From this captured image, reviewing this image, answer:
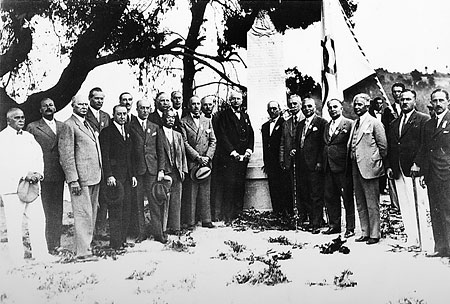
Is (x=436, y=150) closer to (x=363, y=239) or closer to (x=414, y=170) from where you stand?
(x=414, y=170)

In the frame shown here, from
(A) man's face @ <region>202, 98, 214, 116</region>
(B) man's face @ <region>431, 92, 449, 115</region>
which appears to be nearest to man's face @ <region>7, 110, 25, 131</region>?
→ (A) man's face @ <region>202, 98, 214, 116</region>

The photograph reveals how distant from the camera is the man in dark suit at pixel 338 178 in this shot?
16.6 ft

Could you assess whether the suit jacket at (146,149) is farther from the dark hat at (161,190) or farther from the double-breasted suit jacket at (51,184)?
the double-breasted suit jacket at (51,184)

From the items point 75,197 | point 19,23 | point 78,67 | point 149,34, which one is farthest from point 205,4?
point 75,197

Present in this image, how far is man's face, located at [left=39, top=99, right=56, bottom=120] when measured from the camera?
5070 mm

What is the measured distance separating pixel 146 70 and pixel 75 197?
1.41 m

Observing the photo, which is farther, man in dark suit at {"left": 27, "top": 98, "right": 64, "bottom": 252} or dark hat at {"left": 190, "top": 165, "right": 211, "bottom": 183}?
dark hat at {"left": 190, "top": 165, "right": 211, "bottom": 183}

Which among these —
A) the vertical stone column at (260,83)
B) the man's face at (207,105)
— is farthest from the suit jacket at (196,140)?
the vertical stone column at (260,83)

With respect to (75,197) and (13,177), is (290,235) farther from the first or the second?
(13,177)

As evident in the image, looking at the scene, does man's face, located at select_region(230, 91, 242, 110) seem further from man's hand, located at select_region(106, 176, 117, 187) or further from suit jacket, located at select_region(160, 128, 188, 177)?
man's hand, located at select_region(106, 176, 117, 187)

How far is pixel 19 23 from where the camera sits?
209 inches

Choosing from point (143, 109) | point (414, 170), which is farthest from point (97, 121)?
point (414, 170)

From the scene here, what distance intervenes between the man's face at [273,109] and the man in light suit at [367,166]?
0.75 m

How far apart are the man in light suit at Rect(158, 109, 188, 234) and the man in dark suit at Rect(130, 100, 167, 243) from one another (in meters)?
0.06
